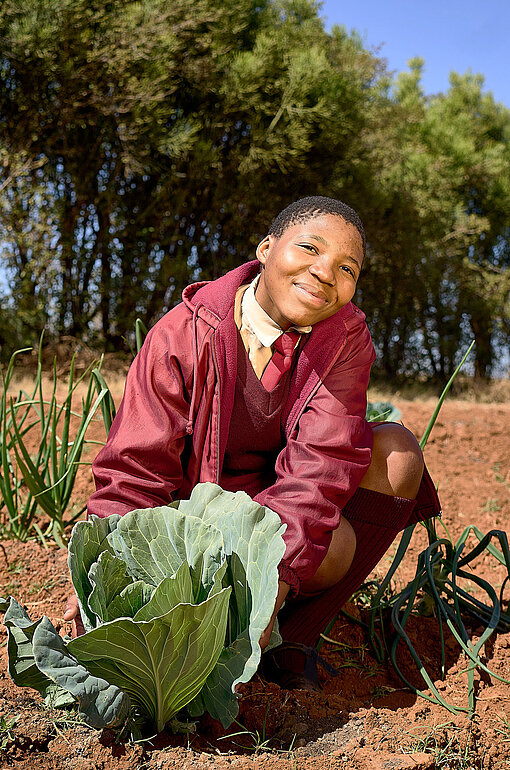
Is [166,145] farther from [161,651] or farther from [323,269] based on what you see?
[161,651]

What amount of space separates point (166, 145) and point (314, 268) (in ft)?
17.8

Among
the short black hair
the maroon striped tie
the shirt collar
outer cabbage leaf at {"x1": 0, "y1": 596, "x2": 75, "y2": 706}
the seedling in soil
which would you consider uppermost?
the short black hair

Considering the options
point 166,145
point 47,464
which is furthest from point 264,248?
point 166,145

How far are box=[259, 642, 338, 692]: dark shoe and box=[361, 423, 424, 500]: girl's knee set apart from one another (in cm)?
41

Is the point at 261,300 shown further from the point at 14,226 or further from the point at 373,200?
the point at 373,200

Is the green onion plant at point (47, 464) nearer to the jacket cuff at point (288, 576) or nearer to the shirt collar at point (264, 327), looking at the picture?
the shirt collar at point (264, 327)

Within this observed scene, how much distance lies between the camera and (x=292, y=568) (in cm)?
130

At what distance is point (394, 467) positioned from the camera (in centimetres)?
151

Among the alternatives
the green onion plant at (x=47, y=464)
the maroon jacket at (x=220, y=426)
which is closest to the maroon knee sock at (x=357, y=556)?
the maroon jacket at (x=220, y=426)

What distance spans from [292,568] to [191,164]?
6.02 m

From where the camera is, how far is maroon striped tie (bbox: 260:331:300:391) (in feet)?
4.90

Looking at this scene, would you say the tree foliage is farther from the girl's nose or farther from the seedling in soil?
the seedling in soil

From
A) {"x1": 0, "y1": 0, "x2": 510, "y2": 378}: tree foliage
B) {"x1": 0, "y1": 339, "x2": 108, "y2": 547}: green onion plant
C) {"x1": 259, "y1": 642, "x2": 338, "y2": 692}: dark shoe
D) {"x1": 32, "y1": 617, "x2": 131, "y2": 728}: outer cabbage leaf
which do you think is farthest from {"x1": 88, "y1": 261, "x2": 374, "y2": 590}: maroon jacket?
{"x1": 0, "y1": 0, "x2": 510, "y2": 378}: tree foliage

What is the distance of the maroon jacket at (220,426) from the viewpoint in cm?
134
